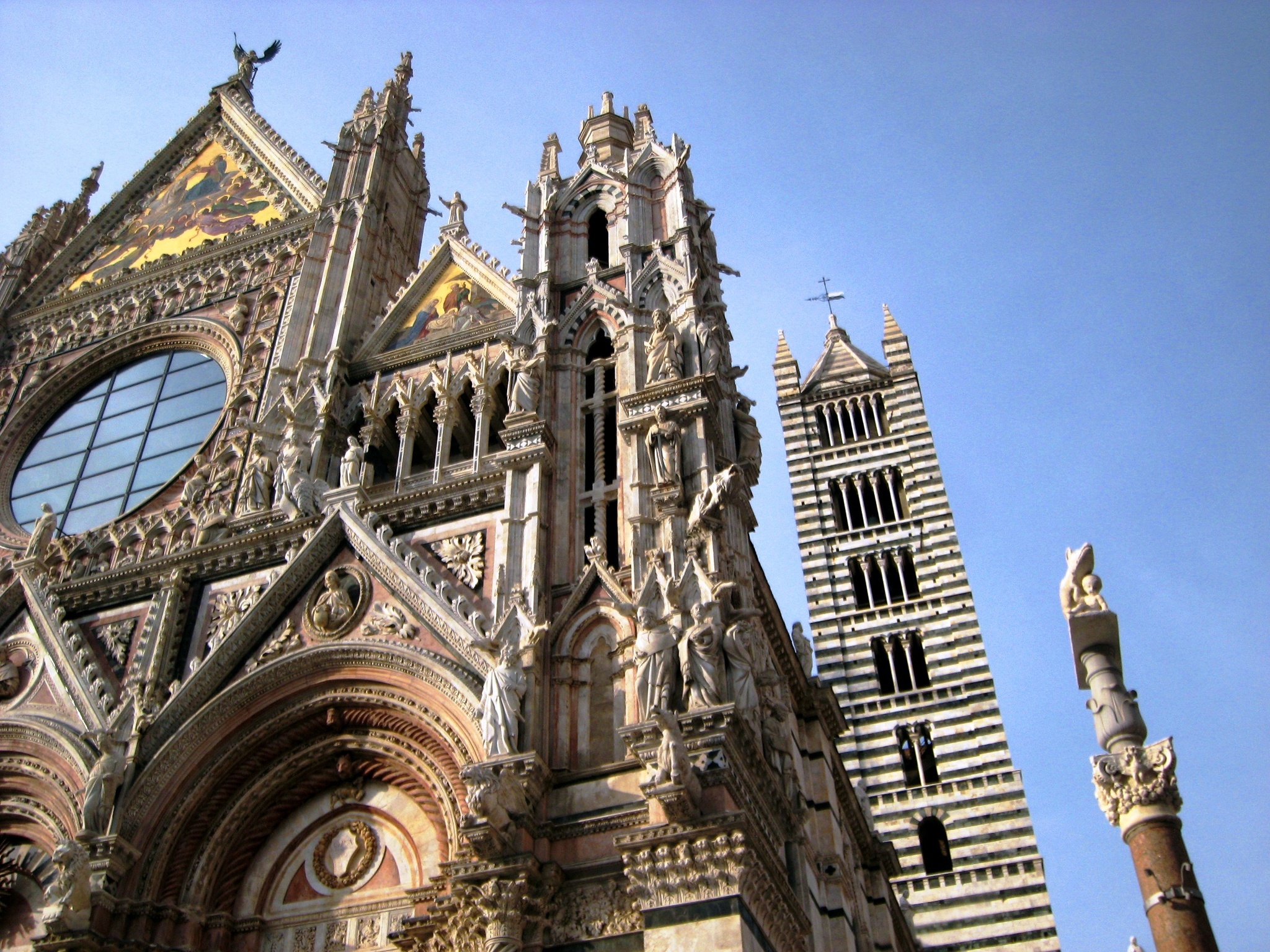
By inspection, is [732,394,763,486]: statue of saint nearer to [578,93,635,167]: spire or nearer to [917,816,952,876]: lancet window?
[578,93,635,167]: spire

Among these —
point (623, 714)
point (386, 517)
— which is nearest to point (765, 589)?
point (623, 714)

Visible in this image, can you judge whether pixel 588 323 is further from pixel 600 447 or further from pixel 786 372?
pixel 786 372

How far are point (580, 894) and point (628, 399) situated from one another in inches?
236

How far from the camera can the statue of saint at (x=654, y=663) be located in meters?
11.8

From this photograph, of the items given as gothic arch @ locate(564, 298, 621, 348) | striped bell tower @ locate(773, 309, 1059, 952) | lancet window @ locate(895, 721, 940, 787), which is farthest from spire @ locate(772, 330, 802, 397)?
gothic arch @ locate(564, 298, 621, 348)

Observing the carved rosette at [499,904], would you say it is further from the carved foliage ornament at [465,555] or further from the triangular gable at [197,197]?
the triangular gable at [197,197]

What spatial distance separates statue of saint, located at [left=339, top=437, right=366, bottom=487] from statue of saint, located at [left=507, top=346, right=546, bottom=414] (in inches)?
81.8

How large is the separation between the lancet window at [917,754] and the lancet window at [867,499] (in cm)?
755

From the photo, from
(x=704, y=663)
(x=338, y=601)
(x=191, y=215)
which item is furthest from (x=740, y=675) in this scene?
(x=191, y=215)

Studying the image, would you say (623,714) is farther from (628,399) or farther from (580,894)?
(628,399)

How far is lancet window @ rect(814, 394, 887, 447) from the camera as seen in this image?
4325cm

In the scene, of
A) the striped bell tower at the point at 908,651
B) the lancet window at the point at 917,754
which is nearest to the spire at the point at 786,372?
the striped bell tower at the point at 908,651

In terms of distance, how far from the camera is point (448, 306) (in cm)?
1966

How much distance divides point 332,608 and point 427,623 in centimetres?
145
